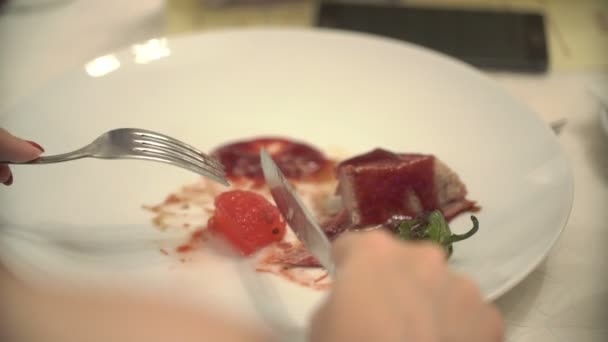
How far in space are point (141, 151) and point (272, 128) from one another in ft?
1.43

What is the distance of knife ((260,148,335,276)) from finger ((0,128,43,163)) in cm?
38

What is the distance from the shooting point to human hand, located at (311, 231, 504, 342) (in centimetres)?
56

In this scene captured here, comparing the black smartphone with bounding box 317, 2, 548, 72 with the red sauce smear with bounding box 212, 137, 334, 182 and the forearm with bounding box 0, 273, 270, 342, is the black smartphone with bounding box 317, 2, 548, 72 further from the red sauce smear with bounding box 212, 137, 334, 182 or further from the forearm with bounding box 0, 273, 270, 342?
the forearm with bounding box 0, 273, 270, 342

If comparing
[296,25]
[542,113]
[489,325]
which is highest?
[296,25]

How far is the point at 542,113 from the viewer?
1.64m

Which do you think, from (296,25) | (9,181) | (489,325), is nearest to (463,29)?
(296,25)

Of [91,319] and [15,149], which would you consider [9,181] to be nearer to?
[15,149]

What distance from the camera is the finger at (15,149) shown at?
3.44ft

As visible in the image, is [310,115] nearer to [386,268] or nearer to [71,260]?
[71,260]

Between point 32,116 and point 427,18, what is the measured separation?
1.12 metres

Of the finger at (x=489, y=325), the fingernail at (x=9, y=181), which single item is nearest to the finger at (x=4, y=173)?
the fingernail at (x=9, y=181)

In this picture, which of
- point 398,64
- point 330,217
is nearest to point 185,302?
point 330,217

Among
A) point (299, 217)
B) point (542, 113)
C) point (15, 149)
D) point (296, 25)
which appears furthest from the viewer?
point (296, 25)

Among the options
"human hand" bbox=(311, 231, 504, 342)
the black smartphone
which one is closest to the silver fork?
"human hand" bbox=(311, 231, 504, 342)
